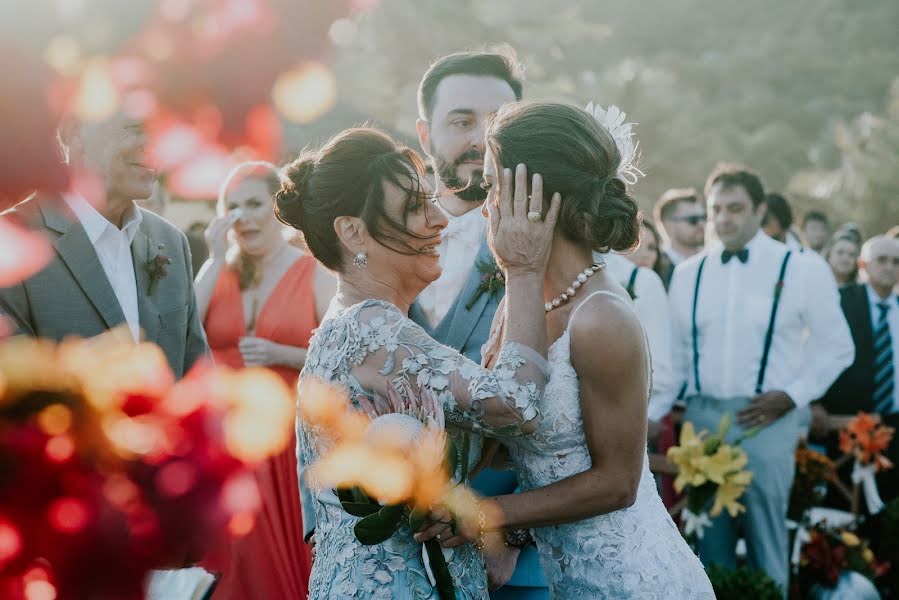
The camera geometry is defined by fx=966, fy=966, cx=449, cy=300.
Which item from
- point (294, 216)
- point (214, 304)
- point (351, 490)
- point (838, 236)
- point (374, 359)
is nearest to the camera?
point (351, 490)

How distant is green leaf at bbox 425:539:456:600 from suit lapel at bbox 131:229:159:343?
1.62m

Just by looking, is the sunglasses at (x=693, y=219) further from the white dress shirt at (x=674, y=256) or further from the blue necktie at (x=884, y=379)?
the blue necktie at (x=884, y=379)

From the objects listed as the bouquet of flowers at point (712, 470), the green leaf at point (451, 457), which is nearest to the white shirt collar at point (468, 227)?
the green leaf at point (451, 457)

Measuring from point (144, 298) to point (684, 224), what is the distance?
19.5ft

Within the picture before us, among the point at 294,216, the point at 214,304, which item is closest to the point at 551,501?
the point at 294,216

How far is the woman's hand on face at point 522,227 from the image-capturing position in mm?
2254

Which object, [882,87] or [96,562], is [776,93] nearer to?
[882,87]

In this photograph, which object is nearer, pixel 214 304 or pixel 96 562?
pixel 96 562

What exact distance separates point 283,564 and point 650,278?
2825mm

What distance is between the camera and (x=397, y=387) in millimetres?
2164

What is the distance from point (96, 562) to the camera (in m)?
0.62

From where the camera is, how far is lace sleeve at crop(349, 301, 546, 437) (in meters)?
2.10

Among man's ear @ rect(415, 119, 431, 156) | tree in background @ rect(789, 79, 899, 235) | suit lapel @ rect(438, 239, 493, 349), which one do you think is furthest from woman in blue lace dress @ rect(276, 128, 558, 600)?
tree in background @ rect(789, 79, 899, 235)

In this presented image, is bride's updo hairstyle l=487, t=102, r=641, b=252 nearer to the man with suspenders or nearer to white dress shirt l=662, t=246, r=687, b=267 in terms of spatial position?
the man with suspenders
